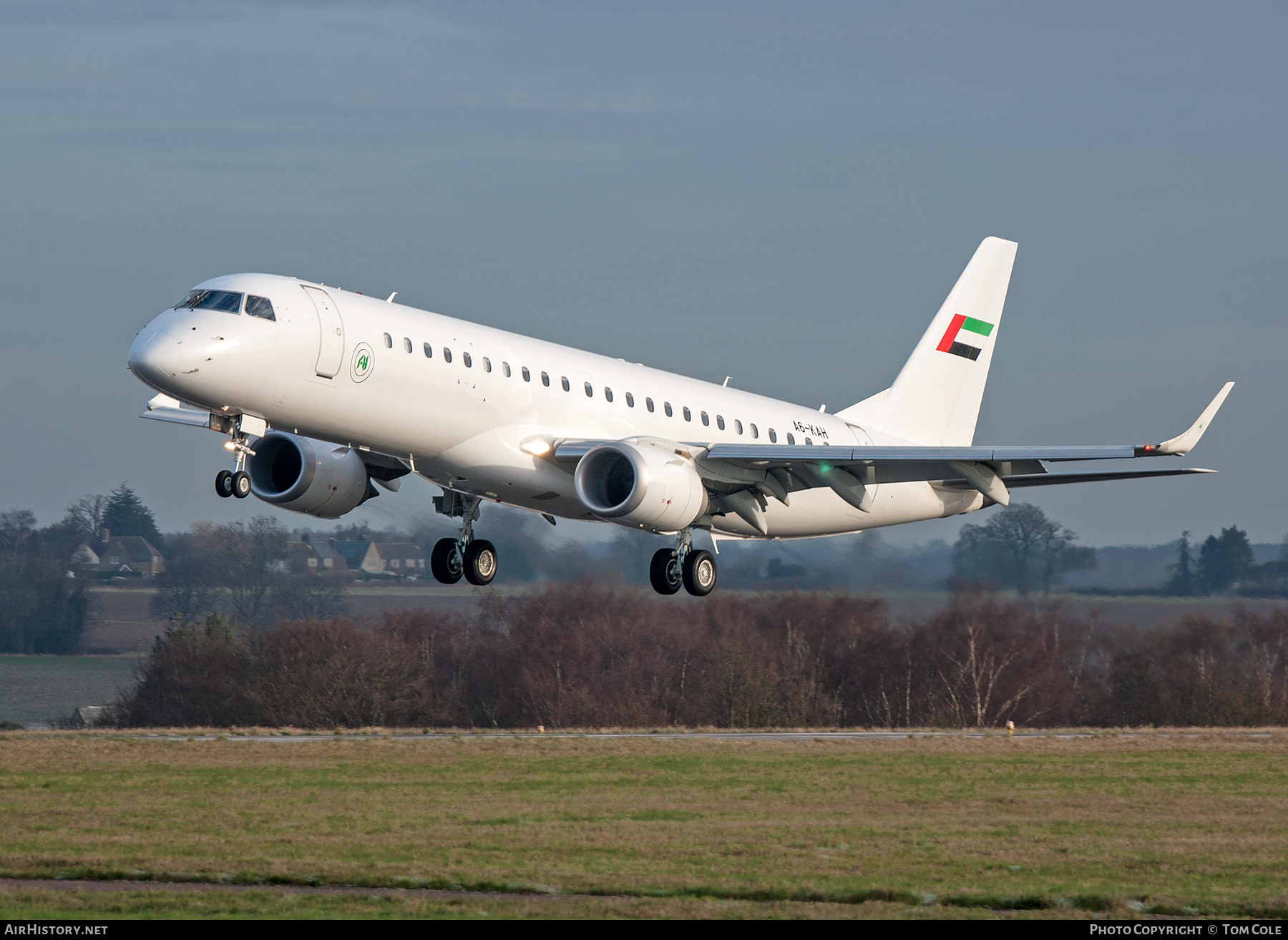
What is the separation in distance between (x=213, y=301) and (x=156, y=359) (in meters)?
1.57

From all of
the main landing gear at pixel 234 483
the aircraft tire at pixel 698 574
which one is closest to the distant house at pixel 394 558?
the aircraft tire at pixel 698 574

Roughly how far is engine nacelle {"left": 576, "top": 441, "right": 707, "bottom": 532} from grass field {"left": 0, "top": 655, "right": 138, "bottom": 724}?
5013 centimetres

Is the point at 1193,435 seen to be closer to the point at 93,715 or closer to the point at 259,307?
the point at 259,307

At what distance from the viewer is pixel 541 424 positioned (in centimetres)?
2691

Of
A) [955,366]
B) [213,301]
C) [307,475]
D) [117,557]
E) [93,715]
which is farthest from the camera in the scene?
[117,557]

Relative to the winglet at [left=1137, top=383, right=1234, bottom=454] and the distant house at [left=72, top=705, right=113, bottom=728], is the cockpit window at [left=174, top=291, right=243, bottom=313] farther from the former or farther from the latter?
the distant house at [left=72, top=705, right=113, bottom=728]

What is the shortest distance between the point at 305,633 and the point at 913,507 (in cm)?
4015

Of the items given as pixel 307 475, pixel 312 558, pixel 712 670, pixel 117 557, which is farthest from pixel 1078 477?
pixel 117 557

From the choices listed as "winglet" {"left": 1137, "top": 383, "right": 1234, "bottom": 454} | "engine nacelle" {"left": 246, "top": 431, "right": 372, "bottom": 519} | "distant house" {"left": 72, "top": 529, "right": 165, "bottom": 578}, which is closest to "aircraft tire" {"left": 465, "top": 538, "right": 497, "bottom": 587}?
"engine nacelle" {"left": 246, "top": 431, "right": 372, "bottom": 519}

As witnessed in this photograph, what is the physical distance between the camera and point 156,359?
73.7 feet

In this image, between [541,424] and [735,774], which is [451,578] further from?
[735,774]

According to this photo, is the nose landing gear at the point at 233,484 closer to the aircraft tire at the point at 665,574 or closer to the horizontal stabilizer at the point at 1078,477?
the aircraft tire at the point at 665,574

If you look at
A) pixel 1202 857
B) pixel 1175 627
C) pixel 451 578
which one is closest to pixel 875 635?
pixel 1175 627

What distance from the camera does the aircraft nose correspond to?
22.5 metres
